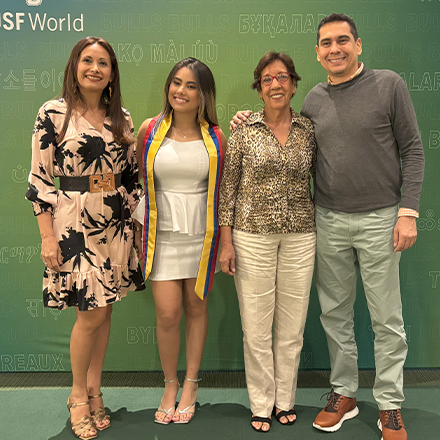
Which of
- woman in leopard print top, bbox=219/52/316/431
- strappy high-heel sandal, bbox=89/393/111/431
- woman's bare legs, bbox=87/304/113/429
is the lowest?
strappy high-heel sandal, bbox=89/393/111/431

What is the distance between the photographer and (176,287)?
245cm

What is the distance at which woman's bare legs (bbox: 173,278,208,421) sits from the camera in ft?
8.25

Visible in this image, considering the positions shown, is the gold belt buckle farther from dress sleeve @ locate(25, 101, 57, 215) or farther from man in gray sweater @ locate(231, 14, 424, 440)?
man in gray sweater @ locate(231, 14, 424, 440)

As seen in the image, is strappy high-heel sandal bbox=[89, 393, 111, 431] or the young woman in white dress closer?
the young woman in white dress

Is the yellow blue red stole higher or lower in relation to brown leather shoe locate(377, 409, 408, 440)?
higher

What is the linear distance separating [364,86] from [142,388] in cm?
209

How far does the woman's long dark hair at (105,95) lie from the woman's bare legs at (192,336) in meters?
0.83

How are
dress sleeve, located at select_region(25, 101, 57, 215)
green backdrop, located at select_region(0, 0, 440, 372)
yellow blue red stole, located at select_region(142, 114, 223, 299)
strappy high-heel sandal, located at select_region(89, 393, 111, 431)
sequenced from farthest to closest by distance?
green backdrop, located at select_region(0, 0, 440, 372)
strappy high-heel sandal, located at select_region(89, 393, 111, 431)
yellow blue red stole, located at select_region(142, 114, 223, 299)
dress sleeve, located at select_region(25, 101, 57, 215)

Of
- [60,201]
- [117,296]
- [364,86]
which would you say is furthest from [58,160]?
[364,86]

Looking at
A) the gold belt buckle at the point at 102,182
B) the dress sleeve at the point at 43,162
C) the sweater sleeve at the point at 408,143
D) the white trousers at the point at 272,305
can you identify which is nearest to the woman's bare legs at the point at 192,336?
the white trousers at the point at 272,305

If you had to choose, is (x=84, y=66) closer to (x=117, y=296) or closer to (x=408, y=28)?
(x=117, y=296)

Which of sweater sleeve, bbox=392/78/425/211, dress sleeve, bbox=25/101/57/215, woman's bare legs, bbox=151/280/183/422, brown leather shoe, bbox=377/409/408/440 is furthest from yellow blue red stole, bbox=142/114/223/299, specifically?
brown leather shoe, bbox=377/409/408/440

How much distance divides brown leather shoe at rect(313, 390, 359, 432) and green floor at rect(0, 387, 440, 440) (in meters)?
0.03

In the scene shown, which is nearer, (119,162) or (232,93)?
(119,162)
